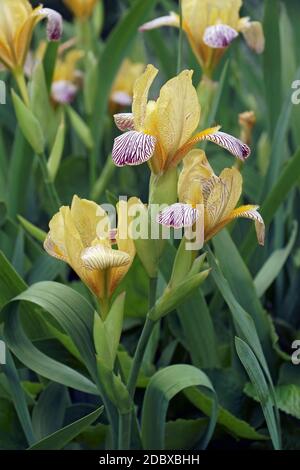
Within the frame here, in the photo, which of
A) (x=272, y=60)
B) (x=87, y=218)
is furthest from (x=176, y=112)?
(x=272, y=60)

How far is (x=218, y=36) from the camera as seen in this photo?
89cm

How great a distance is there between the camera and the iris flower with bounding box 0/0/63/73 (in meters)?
0.89

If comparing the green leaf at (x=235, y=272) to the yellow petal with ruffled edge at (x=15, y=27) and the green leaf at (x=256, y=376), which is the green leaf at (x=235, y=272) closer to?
the green leaf at (x=256, y=376)

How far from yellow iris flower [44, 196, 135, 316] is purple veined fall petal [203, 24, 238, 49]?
0.29 m

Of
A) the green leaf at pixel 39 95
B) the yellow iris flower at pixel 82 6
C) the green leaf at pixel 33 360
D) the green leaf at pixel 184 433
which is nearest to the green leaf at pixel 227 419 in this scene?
the green leaf at pixel 184 433

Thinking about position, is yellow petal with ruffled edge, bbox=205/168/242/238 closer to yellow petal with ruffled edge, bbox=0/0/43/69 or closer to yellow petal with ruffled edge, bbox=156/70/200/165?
yellow petal with ruffled edge, bbox=156/70/200/165

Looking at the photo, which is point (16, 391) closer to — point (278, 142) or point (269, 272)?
point (269, 272)

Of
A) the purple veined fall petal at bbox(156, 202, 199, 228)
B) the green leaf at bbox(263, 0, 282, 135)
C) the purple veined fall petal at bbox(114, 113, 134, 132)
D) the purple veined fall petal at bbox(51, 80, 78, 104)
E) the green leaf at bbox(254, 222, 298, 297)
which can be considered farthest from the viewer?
the purple veined fall petal at bbox(51, 80, 78, 104)

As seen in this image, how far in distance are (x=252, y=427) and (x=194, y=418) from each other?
0.08 metres

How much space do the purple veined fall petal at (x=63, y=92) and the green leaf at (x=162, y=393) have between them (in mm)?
655

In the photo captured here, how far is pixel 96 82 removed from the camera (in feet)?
4.08

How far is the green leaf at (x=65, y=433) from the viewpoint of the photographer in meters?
0.74

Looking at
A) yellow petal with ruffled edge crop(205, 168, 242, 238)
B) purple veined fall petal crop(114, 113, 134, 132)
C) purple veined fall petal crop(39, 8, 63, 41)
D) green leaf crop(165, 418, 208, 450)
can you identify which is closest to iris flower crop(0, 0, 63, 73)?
purple veined fall petal crop(39, 8, 63, 41)

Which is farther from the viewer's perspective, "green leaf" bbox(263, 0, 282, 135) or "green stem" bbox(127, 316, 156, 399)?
"green leaf" bbox(263, 0, 282, 135)
